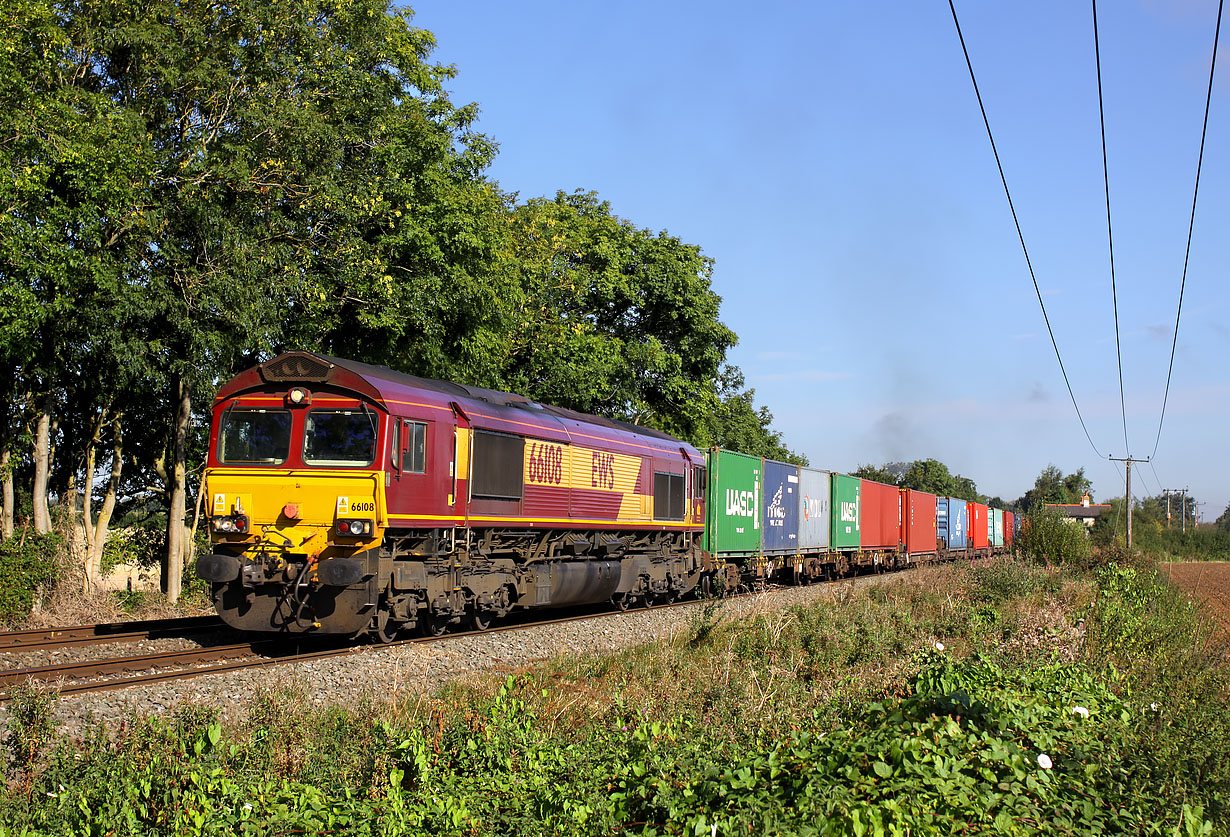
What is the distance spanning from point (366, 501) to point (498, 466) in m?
3.15

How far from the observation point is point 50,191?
14828 millimetres

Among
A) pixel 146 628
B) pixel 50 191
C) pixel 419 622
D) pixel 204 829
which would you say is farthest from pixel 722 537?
pixel 204 829

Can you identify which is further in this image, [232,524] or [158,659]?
[232,524]

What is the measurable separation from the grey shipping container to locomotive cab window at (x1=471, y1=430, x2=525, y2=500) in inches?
574

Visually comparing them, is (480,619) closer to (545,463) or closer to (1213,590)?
(545,463)

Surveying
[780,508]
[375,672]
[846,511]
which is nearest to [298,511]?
[375,672]

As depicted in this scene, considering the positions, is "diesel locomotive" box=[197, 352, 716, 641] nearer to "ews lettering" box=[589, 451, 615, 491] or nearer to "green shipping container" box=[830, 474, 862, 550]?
"ews lettering" box=[589, 451, 615, 491]

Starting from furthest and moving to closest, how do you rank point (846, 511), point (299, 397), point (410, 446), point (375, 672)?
point (846, 511) → point (410, 446) → point (299, 397) → point (375, 672)

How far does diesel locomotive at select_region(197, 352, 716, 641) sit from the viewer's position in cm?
1284

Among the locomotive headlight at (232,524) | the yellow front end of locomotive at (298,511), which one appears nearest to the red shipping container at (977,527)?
the yellow front end of locomotive at (298,511)

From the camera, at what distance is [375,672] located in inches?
452

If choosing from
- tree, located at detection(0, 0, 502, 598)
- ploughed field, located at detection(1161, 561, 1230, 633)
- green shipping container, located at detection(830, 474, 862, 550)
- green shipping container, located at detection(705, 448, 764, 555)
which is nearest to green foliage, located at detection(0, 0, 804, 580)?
tree, located at detection(0, 0, 502, 598)

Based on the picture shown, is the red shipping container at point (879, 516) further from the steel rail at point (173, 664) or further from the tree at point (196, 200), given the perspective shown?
the steel rail at point (173, 664)

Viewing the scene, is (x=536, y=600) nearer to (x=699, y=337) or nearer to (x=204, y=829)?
(x=204, y=829)
